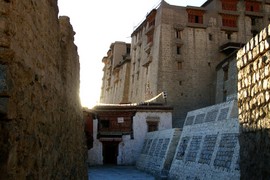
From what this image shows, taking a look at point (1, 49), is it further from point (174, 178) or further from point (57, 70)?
point (174, 178)

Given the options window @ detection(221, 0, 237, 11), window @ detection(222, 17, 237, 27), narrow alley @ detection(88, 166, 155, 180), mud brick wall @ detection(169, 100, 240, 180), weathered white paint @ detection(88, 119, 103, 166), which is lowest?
narrow alley @ detection(88, 166, 155, 180)

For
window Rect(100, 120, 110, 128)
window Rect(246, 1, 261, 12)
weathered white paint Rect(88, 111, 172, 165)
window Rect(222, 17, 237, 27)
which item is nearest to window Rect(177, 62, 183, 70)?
weathered white paint Rect(88, 111, 172, 165)

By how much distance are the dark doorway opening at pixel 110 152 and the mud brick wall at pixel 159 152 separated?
2975 millimetres

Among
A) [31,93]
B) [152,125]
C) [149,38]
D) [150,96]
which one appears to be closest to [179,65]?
[150,96]

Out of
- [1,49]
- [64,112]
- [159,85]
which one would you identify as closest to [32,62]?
[1,49]

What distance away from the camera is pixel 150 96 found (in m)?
36.3

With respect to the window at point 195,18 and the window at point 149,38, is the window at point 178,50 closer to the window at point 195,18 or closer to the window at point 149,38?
the window at point 195,18

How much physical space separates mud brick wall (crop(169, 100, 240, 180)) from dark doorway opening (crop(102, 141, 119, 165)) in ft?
36.7

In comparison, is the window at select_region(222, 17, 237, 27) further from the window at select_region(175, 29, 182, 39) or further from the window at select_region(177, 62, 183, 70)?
the window at select_region(177, 62, 183, 70)

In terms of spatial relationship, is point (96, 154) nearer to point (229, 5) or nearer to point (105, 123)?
point (105, 123)

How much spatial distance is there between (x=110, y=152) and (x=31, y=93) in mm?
27502

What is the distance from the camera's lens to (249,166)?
5352 mm

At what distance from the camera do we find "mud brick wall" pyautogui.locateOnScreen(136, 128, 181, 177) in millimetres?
19859

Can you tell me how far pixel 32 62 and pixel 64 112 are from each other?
228cm
